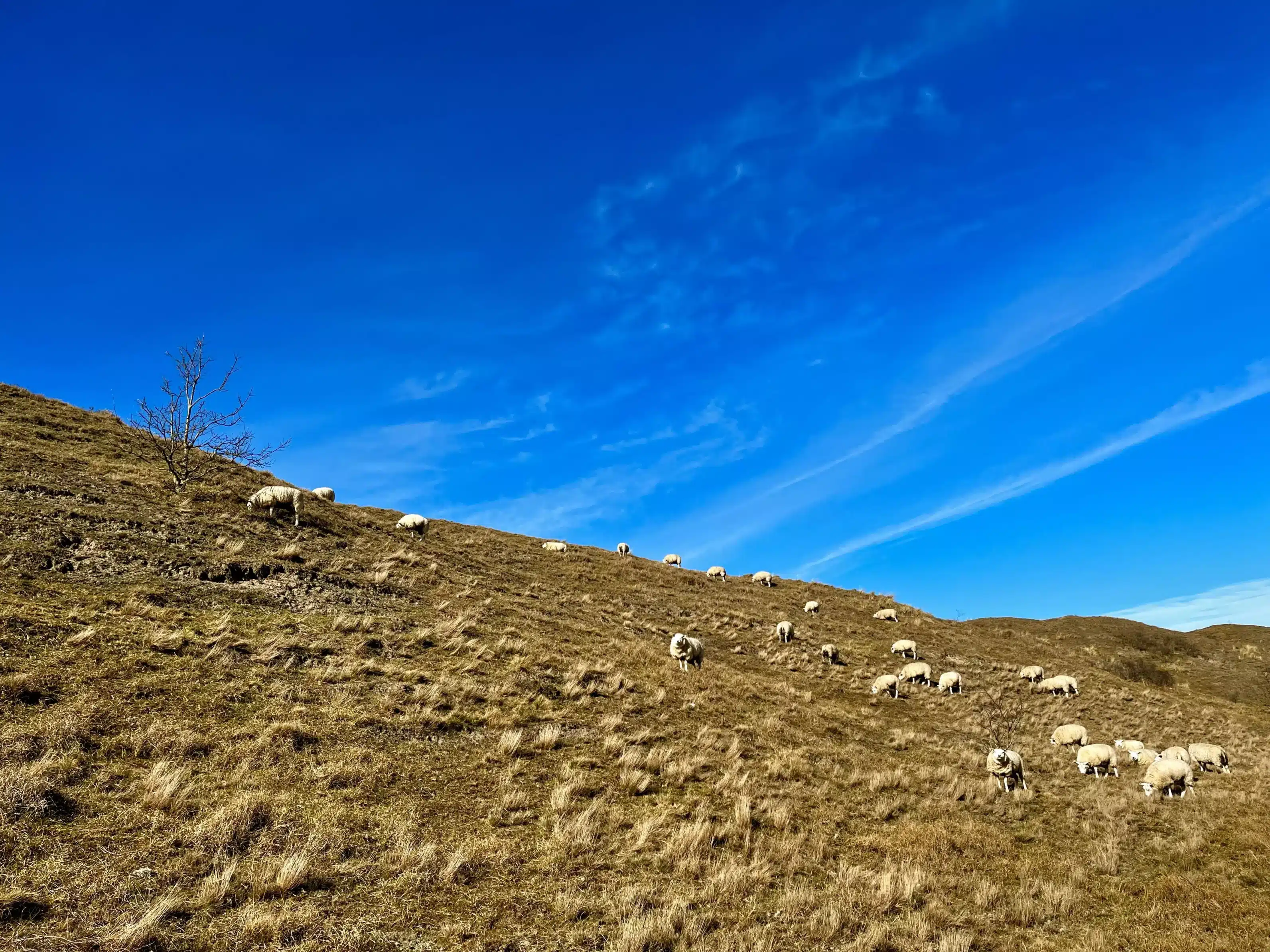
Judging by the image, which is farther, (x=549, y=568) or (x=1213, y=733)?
(x=549, y=568)

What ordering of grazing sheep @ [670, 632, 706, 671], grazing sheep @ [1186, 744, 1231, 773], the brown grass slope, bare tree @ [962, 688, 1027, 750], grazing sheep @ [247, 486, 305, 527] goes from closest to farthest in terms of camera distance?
the brown grass slope
grazing sheep @ [1186, 744, 1231, 773]
bare tree @ [962, 688, 1027, 750]
grazing sheep @ [670, 632, 706, 671]
grazing sheep @ [247, 486, 305, 527]

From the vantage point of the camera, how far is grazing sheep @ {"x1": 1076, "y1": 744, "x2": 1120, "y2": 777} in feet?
68.2

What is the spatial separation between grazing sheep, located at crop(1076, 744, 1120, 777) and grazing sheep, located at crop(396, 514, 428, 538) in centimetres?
3370

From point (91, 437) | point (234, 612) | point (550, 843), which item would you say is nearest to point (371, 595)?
point (234, 612)

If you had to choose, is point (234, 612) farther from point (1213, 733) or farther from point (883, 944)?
point (1213, 733)

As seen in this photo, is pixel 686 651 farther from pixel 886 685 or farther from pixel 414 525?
pixel 414 525

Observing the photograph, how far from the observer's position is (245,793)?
9492 millimetres

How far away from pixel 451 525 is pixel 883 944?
41441 mm

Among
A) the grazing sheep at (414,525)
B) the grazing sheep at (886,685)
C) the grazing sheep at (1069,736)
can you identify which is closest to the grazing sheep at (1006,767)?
the grazing sheep at (1069,736)

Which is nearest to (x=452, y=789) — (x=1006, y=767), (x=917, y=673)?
(x=1006, y=767)

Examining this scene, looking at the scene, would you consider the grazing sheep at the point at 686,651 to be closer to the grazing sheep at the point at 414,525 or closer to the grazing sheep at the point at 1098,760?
the grazing sheep at the point at 1098,760

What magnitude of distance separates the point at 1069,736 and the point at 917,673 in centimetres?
808

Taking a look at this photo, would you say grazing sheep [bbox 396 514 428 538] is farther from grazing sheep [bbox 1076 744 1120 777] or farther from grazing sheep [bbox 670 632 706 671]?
grazing sheep [bbox 1076 744 1120 777]

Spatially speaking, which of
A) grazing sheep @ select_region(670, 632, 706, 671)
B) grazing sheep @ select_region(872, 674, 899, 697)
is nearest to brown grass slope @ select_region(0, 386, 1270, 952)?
grazing sheep @ select_region(670, 632, 706, 671)
